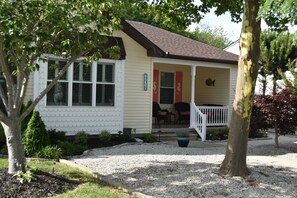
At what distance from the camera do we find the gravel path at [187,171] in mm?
7504

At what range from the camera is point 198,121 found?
1658 cm

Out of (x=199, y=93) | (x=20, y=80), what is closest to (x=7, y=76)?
(x=20, y=80)

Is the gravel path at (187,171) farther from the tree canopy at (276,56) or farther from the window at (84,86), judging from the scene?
the tree canopy at (276,56)

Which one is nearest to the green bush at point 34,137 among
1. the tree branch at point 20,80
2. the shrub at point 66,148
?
the shrub at point 66,148

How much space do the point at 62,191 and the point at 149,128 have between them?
8.73m

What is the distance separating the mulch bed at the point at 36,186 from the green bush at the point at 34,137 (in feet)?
8.68

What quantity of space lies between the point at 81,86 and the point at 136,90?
8.21 feet

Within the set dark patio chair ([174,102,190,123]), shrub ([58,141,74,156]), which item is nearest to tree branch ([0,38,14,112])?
shrub ([58,141,74,156])

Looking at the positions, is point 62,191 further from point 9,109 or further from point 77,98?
point 77,98

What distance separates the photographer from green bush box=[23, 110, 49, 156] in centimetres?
1061

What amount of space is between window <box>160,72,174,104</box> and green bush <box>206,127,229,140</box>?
10.3 ft

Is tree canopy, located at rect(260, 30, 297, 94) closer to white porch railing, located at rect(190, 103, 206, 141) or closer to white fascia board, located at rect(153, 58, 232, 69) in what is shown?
white fascia board, located at rect(153, 58, 232, 69)

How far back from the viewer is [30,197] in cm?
683

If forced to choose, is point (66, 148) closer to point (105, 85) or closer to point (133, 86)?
point (105, 85)
